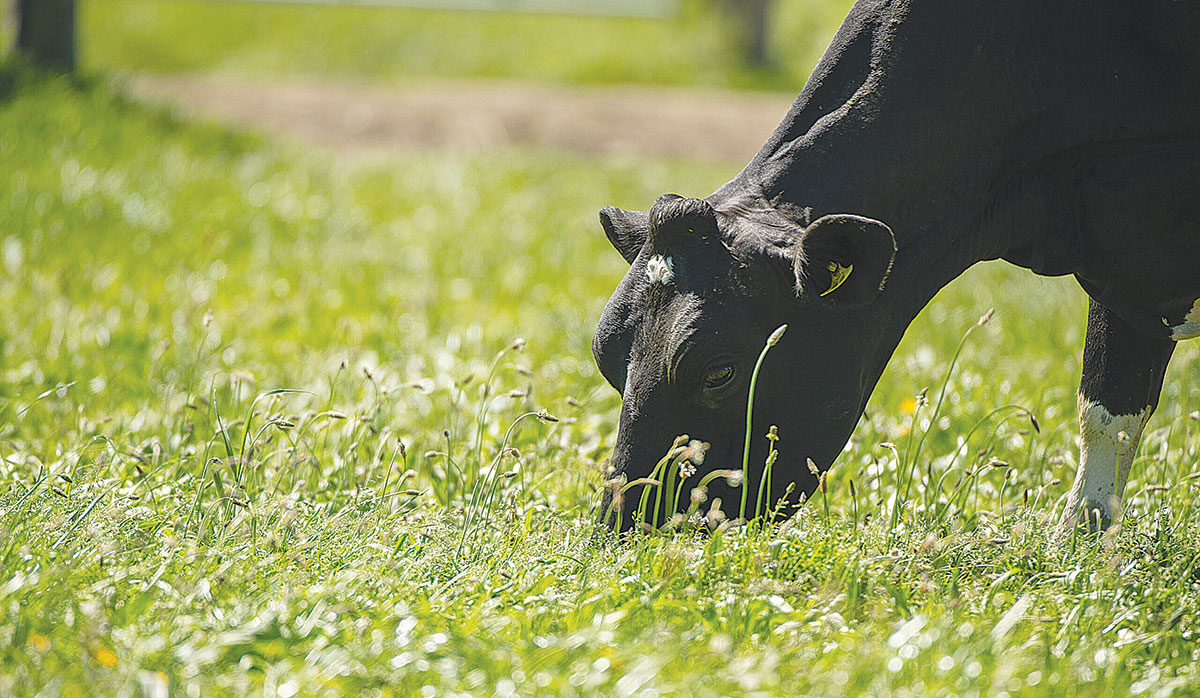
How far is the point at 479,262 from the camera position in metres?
7.58

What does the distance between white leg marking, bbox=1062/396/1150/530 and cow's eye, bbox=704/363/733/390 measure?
1386 mm

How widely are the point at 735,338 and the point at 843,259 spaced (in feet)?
1.11

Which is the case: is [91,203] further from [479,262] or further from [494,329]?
[494,329]

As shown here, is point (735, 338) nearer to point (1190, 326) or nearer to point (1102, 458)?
point (1190, 326)

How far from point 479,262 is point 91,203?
7.65 feet

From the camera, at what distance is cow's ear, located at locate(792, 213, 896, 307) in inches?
117

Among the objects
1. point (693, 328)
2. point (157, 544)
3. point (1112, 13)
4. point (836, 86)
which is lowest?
point (157, 544)

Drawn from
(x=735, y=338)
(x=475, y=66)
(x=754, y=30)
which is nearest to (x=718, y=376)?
(x=735, y=338)

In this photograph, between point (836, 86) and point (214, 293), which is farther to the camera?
point (214, 293)

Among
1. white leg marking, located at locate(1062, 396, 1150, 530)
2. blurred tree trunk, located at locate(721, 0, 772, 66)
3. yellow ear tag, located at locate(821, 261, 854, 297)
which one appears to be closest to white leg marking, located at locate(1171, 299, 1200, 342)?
white leg marking, located at locate(1062, 396, 1150, 530)

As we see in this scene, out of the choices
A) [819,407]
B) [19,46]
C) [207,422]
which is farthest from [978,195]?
[19,46]

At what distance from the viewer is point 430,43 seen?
1886cm

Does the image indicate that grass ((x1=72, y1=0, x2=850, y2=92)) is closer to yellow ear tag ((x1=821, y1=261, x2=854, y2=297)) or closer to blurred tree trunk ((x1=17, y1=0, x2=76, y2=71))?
blurred tree trunk ((x1=17, y1=0, x2=76, y2=71))

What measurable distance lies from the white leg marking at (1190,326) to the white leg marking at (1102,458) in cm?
46
